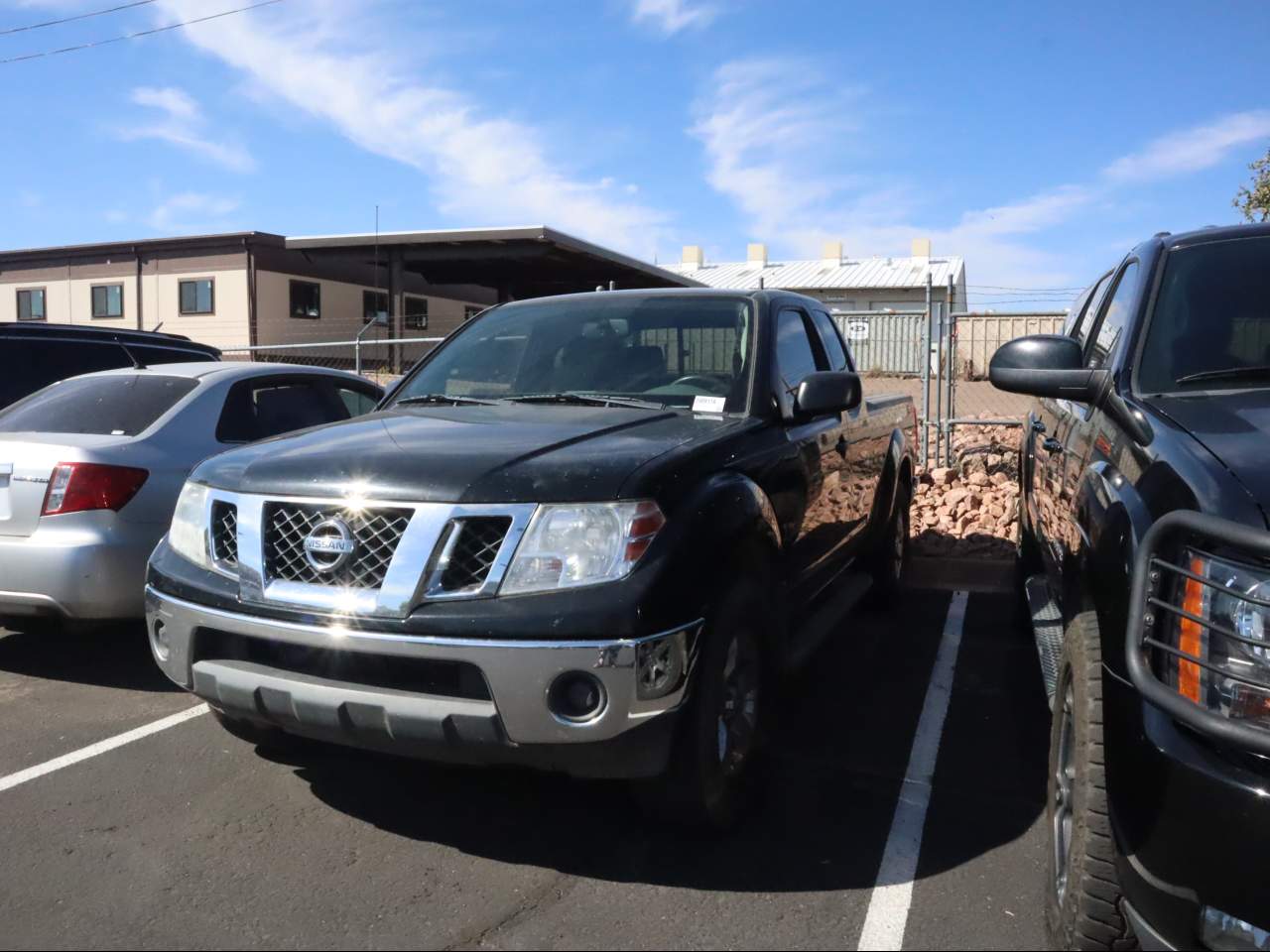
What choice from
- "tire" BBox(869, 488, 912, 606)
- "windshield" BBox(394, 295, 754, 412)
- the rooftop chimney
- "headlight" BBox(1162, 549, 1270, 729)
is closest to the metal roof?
the rooftop chimney

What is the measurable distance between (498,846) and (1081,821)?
1733 mm

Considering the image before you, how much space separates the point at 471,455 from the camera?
3133 millimetres

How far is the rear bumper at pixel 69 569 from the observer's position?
185 inches

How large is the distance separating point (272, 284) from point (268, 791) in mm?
26165

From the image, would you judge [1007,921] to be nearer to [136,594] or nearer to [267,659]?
[267,659]

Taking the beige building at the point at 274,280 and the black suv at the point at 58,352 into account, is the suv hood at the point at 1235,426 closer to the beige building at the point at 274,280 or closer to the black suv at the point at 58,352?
the black suv at the point at 58,352

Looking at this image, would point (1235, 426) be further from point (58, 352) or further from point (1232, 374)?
point (58, 352)

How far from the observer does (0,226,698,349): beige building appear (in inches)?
1002

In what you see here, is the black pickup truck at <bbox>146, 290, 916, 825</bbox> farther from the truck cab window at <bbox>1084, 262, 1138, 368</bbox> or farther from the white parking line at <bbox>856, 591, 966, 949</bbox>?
the truck cab window at <bbox>1084, 262, 1138, 368</bbox>

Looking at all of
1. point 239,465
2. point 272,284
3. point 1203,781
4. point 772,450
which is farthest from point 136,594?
point 272,284

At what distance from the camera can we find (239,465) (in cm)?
342

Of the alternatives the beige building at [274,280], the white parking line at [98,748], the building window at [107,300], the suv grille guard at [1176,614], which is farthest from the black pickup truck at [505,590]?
the building window at [107,300]

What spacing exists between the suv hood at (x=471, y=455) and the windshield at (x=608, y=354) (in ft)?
0.95

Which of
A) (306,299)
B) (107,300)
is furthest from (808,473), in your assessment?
(107,300)
